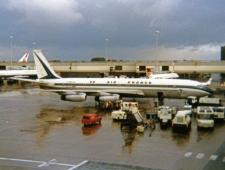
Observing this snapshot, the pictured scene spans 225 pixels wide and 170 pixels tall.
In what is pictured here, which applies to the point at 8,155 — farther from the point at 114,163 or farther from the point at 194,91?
the point at 194,91

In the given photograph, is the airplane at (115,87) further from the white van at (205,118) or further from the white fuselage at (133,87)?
the white van at (205,118)

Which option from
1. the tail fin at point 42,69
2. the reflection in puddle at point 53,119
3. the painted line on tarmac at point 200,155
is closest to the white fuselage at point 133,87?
the tail fin at point 42,69

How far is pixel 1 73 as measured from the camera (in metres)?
121

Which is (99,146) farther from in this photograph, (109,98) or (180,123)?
(109,98)

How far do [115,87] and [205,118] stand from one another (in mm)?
21930

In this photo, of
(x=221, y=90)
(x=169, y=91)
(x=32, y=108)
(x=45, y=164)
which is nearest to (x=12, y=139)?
(x=45, y=164)

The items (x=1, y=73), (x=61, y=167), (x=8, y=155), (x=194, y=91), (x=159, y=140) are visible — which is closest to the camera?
(x=61, y=167)

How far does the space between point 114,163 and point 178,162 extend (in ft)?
15.5

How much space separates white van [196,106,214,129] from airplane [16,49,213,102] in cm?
1323

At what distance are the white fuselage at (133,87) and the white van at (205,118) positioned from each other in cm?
1320

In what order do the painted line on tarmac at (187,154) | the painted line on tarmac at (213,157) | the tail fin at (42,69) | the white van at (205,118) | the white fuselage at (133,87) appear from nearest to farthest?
1. the painted line on tarmac at (213,157)
2. the painted line on tarmac at (187,154)
3. the white van at (205,118)
4. the white fuselage at (133,87)
5. the tail fin at (42,69)

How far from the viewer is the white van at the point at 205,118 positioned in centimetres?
4266

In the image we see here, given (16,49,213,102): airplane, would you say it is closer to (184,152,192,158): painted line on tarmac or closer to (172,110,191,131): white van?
(172,110,191,131): white van

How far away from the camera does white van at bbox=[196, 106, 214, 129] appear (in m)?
42.7
